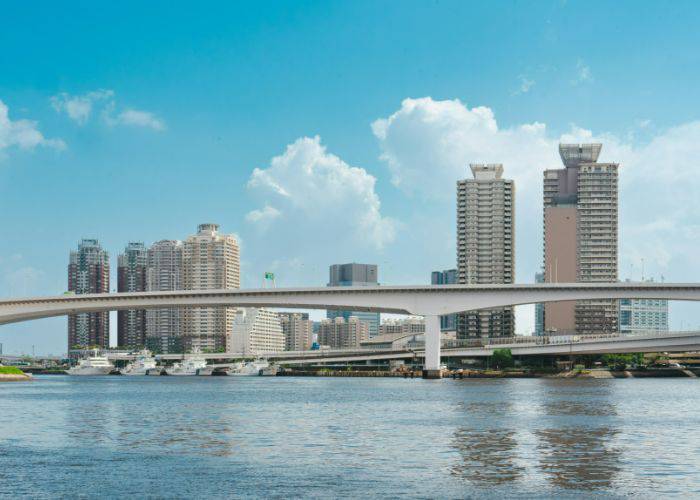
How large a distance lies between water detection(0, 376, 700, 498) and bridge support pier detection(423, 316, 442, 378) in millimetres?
59555

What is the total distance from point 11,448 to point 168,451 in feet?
20.1

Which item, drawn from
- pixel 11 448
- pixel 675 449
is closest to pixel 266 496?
pixel 11 448

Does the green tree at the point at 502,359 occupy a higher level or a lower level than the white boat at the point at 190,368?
higher

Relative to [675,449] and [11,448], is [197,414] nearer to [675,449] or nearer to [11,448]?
[11,448]

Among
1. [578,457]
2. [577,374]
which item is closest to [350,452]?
[578,457]

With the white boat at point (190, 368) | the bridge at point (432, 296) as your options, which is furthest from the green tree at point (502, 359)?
the white boat at point (190, 368)

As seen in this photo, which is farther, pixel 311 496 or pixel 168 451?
pixel 168 451

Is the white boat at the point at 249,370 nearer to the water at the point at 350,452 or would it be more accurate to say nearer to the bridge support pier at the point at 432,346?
the bridge support pier at the point at 432,346

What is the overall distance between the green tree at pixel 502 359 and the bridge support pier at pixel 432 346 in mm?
40887

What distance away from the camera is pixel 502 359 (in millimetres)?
165500

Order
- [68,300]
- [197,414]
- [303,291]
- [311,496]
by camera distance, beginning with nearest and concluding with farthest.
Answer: [311,496]
[197,414]
[303,291]
[68,300]

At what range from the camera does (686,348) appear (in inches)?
5812

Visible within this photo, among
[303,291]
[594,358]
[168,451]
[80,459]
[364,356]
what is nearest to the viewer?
[80,459]

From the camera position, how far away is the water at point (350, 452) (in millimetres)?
27703
